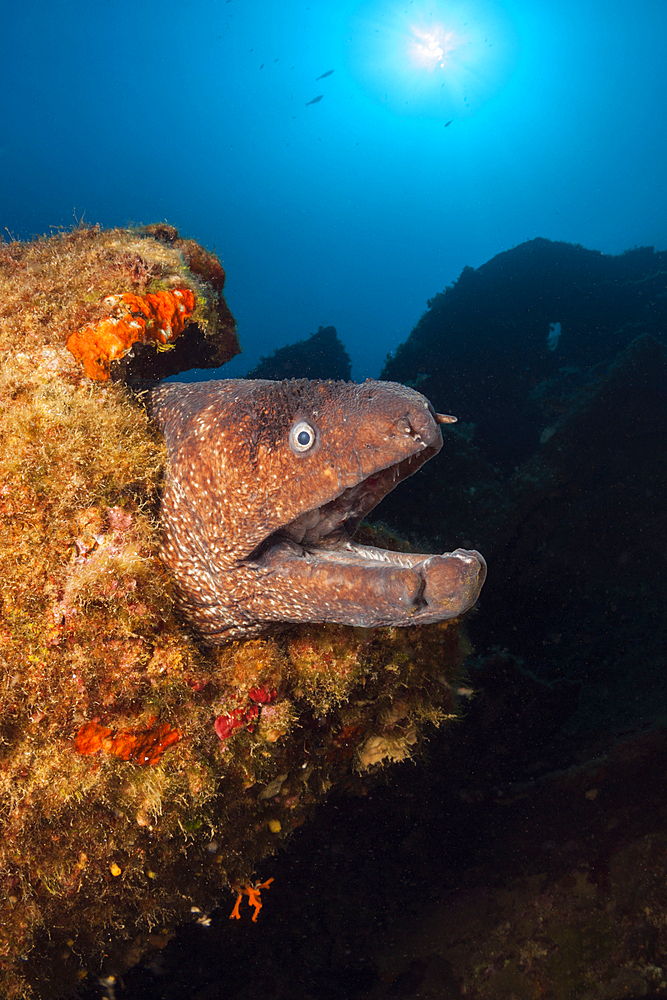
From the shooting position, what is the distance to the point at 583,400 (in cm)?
850

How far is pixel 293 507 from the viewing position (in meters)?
2.14

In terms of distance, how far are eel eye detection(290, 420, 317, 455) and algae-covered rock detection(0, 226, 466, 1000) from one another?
885mm

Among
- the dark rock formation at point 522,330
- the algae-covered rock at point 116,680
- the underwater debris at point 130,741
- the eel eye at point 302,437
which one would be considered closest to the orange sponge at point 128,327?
the algae-covered rock at point 116,680

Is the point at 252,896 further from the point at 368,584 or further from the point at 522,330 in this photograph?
the point at 522,330

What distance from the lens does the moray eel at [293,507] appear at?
194cm

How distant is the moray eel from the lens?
194 cm

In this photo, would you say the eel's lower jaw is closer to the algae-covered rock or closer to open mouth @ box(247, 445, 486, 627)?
open mouth @ box(247, 445, 486, 627)

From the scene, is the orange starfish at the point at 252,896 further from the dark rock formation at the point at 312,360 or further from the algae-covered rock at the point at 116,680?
the dark rock formation at the point at 312,360

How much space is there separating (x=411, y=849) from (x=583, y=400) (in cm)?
796

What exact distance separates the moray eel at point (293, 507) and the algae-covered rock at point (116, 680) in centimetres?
21

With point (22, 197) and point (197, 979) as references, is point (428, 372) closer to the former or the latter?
point (197, 979)

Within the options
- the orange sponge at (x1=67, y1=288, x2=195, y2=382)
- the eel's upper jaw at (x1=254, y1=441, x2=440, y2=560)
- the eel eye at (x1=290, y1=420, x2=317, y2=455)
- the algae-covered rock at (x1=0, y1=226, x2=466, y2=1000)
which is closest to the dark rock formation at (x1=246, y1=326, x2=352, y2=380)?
the orange sponge at (x1=67, y1=288, x2=195, y2=382)

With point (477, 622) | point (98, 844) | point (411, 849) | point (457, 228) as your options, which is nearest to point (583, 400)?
point (477, 622)

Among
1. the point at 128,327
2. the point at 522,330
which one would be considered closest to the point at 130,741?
the point at 128,327
